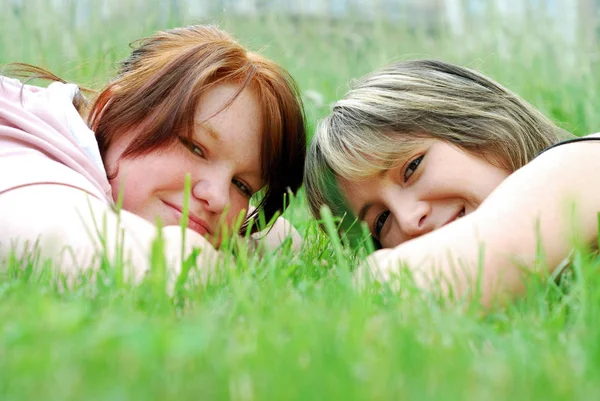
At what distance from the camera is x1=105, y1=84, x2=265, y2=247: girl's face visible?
6.54 feet

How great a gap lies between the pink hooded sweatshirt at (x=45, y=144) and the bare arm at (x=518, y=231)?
68cm

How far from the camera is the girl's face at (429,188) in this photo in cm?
188

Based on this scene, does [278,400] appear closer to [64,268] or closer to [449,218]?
[64,268]

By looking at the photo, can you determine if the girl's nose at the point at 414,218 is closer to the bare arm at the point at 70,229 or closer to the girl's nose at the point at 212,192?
the girl's nose at the point at 212,192

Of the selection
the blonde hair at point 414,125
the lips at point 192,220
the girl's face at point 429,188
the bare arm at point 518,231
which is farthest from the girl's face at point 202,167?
the bare arm at point 518,231

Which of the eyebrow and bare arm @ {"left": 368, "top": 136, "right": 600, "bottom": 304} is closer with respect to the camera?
bare arm @ {"left": 368, "top": 136, "right": 600, "bottom": 304}

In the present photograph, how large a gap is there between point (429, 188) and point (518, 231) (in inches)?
18.1

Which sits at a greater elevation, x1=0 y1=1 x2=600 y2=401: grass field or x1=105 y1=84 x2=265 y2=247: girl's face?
x1=0 y1=1 x2=600 y2=401: grass field

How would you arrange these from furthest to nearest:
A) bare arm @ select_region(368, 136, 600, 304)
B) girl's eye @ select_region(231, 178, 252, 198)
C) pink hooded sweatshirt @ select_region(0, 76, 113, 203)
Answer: girl's eye @ select_region(231, 178, 252, 198) < pink hooded sweatshirt @ select_region(0, 76, 113, 203) < bare arm @ select_region(368, 136, 600, 304)

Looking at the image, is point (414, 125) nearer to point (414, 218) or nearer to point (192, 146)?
point (414, 218)

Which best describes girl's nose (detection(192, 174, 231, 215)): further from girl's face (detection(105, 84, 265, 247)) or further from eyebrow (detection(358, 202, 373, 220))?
eyebrow (detection(358, 202, 373, 220))

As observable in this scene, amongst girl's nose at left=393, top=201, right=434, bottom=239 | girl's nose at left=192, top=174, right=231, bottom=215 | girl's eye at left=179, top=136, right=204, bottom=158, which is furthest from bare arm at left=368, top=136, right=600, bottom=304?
girl's eye at left=179, top=136, right=204, bottom=158

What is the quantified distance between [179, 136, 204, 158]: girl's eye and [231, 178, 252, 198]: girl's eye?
5.4 inches

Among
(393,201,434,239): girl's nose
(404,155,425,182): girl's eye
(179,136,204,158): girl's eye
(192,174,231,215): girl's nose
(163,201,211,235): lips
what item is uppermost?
(404,155,425,182): girl's eye
